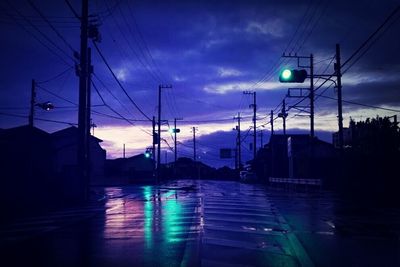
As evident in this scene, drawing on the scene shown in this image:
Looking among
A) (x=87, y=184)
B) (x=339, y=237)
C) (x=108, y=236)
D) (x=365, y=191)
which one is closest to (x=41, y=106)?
(x=87, y=184)

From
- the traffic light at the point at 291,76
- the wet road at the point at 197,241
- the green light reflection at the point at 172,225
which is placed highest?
the traffic light at the point at 291,76

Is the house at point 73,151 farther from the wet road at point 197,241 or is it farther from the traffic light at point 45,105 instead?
the wet road at point 197,241

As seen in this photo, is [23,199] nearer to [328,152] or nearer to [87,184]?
[87,184]

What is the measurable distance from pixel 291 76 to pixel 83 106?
14.6 m

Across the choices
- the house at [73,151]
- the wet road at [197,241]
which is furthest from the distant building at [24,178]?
the house at [73,151]

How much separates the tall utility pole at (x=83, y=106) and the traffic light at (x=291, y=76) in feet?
46.9

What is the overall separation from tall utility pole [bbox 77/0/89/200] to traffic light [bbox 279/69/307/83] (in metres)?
14.3

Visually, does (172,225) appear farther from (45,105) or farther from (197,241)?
(45,105)

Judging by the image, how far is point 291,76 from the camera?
1559 centimetres

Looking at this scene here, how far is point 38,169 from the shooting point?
1179 inches

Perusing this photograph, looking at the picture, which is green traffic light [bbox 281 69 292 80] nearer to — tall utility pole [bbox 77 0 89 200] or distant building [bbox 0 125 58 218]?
distant building [bbox 0 125 58 218]

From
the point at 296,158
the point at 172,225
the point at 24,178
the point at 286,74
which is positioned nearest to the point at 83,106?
the point at 24,178

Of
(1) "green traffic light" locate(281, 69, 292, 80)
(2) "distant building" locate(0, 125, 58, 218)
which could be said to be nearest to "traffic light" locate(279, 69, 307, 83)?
(1) "green traffic light" locate(281, 69, 292, 80)

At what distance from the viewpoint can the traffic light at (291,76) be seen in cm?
1546
